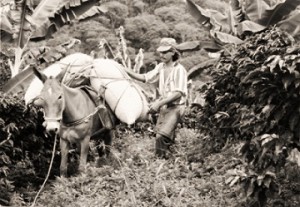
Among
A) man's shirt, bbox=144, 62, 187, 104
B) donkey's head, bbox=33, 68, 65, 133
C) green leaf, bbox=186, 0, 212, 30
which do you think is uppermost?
donkey's head, bbox=33, 68, 65, 133

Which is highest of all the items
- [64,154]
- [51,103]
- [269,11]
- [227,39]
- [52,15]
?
[51,103]

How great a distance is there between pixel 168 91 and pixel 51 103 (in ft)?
6.83

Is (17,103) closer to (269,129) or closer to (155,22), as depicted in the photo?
(269,129)

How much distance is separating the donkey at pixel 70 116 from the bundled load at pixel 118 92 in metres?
0.22

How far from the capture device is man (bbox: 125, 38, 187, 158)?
8719 mm

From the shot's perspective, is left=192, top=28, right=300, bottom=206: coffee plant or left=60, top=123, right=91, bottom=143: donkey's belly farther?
left=60, top=123, right=91, bottom=143: donkey's belly

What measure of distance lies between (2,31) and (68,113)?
4577 mm

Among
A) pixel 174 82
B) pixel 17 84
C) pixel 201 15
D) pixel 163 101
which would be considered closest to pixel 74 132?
pixel 163 101

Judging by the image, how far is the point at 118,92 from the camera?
887cm

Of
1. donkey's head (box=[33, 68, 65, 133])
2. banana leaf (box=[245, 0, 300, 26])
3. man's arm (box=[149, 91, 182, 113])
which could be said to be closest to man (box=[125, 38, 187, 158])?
man's arm (box=[149, 91, 182, 113])

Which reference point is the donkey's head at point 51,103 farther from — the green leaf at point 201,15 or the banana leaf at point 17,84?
the green leaf at point 201,15

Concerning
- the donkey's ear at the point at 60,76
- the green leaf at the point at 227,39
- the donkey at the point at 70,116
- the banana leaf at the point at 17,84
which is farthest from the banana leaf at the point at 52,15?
the donkey's ear at the point at 60,76

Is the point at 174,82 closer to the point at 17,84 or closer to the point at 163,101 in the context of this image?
the point at 163,101

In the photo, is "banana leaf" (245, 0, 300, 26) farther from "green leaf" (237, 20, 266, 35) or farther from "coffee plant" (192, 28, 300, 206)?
"coffee plant" (192, 28, 300, 206)
